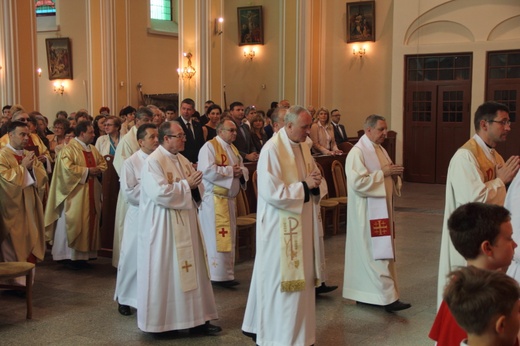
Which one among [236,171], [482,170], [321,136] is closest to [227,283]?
[236,171]

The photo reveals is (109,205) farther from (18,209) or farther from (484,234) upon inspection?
(484,234)

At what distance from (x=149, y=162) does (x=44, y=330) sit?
5.41 ft

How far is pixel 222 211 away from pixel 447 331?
15.7 ft

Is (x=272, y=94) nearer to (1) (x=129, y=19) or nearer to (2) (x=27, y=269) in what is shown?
(1) (x=129, y=19)

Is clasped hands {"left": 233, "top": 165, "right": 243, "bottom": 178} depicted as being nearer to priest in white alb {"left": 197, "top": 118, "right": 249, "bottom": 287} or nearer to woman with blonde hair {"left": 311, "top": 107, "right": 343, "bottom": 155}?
priest in white alb {"left": 197, "top": 118, "right": 249, "bottom": 287}

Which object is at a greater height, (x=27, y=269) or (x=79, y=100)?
(x=79, y=100)

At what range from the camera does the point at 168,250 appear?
5.35 meters

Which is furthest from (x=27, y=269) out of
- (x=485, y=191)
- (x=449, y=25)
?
(x=449, y=25)

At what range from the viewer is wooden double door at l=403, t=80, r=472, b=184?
16250 millimetres

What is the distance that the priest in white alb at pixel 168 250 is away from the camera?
5324 millimetres

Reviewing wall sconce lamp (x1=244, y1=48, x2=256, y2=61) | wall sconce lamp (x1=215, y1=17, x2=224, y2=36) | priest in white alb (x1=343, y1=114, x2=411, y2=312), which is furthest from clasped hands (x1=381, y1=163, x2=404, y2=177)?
wall sconce lamp (x1=244, y1=48, x2=256, y2=61)

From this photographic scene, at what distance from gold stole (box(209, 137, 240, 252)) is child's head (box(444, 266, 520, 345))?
5243 millimetres

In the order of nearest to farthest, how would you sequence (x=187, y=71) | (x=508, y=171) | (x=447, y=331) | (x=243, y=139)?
(x=447, y=331) → (x=508, y=171) → (x=243, y=139) → (x=187, y=71)

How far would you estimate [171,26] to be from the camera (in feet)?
72.1
